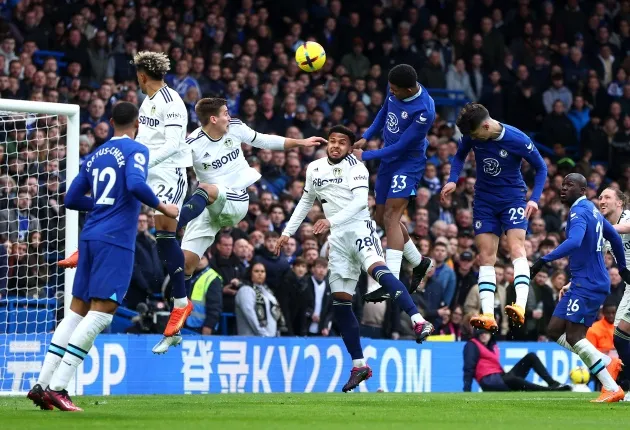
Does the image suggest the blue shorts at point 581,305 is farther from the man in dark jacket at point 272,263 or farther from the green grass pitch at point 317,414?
the man in dark jacket at point 272,263

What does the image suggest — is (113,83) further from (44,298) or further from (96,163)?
(96,163)

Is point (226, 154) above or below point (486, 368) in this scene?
above

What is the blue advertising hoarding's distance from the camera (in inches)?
639

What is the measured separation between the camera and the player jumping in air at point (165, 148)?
1359 cm

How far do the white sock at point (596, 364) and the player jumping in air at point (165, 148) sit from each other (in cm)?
463

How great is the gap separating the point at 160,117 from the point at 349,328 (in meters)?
3.53

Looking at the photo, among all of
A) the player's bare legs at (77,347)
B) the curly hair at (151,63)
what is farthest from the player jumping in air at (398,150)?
the player's bare legs at (77,347)

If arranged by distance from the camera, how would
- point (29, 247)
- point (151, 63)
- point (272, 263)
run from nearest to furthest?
point (151, 63) → point (29, 247) → point (272, 263)

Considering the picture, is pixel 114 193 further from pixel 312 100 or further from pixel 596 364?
pixel 312 100

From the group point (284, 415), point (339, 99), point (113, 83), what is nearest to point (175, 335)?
point (284, 415)

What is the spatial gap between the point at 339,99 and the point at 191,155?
33.9 ft

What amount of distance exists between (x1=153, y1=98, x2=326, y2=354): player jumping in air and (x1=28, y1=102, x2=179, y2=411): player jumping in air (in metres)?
3.28

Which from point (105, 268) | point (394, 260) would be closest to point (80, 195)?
point (105, 268)

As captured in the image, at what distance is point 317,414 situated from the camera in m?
11.7
